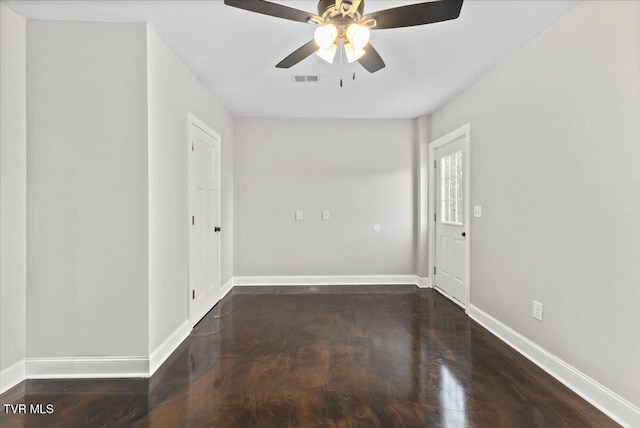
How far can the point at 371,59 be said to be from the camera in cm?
211

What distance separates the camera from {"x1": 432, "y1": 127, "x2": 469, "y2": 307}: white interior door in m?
3.50

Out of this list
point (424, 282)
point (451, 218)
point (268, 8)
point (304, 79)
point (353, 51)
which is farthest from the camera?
point (424, 282)

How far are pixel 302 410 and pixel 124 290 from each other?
145 centimetres

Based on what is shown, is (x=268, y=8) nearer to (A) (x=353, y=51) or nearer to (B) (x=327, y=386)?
(A) (x=353, y=51)

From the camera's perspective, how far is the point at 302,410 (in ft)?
6.01

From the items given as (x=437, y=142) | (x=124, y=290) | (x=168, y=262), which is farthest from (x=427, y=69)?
(x=124, y=290)

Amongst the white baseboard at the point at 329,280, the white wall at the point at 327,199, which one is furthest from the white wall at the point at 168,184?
the white baseboard at the point at 329,280

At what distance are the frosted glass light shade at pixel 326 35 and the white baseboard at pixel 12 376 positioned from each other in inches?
111

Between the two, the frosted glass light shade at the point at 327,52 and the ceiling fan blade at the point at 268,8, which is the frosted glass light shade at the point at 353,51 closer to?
the frosted glass light shade at the point at 327,52

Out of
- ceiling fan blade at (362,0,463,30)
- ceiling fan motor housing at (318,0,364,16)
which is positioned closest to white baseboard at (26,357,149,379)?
ceiling fan motor housing at (318,0,364,16)

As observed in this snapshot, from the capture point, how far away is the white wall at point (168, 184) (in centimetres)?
229

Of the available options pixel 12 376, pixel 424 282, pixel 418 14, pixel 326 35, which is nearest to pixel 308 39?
pixel 326 35

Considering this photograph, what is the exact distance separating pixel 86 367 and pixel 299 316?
181 cm

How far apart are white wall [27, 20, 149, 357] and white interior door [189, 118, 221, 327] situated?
75 cm
